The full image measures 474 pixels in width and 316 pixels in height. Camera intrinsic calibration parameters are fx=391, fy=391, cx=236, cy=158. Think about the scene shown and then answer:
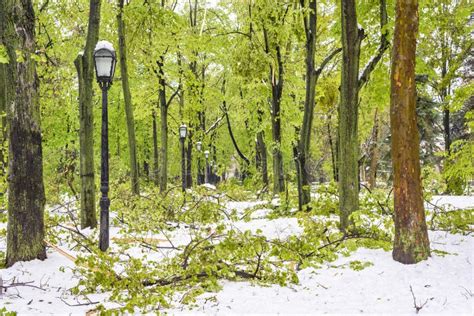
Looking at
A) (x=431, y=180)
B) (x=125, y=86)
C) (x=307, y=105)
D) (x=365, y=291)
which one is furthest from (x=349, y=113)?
(x=431, y=180)

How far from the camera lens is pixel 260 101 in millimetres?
15852

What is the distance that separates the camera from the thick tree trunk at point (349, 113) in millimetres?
7348

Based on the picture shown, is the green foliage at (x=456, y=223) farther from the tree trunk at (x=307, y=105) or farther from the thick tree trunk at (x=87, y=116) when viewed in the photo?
the thick tree trunk at (x=87, y=116)

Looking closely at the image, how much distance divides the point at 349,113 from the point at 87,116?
576cm

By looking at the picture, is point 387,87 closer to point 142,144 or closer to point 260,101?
point 260,101

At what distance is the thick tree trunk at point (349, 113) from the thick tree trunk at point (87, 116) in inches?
213

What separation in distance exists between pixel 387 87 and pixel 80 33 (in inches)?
404

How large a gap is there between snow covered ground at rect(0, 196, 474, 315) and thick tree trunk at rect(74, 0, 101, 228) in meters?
3.05

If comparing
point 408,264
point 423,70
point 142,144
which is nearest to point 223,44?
point 423,70

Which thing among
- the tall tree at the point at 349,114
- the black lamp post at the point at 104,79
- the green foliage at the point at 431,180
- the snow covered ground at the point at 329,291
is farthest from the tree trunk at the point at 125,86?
the green foliage at the point at 431,180

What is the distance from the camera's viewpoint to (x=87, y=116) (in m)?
8.94

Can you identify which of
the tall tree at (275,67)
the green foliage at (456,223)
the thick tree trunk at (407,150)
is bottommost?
the green foliage at (456,223)

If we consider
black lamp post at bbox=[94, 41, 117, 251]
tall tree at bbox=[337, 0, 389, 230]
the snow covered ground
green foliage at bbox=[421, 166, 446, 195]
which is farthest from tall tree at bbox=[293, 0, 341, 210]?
black lamp post at bbox=[94, 41, 117, 251]

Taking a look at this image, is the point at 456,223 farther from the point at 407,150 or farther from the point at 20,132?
the point at 20,132
